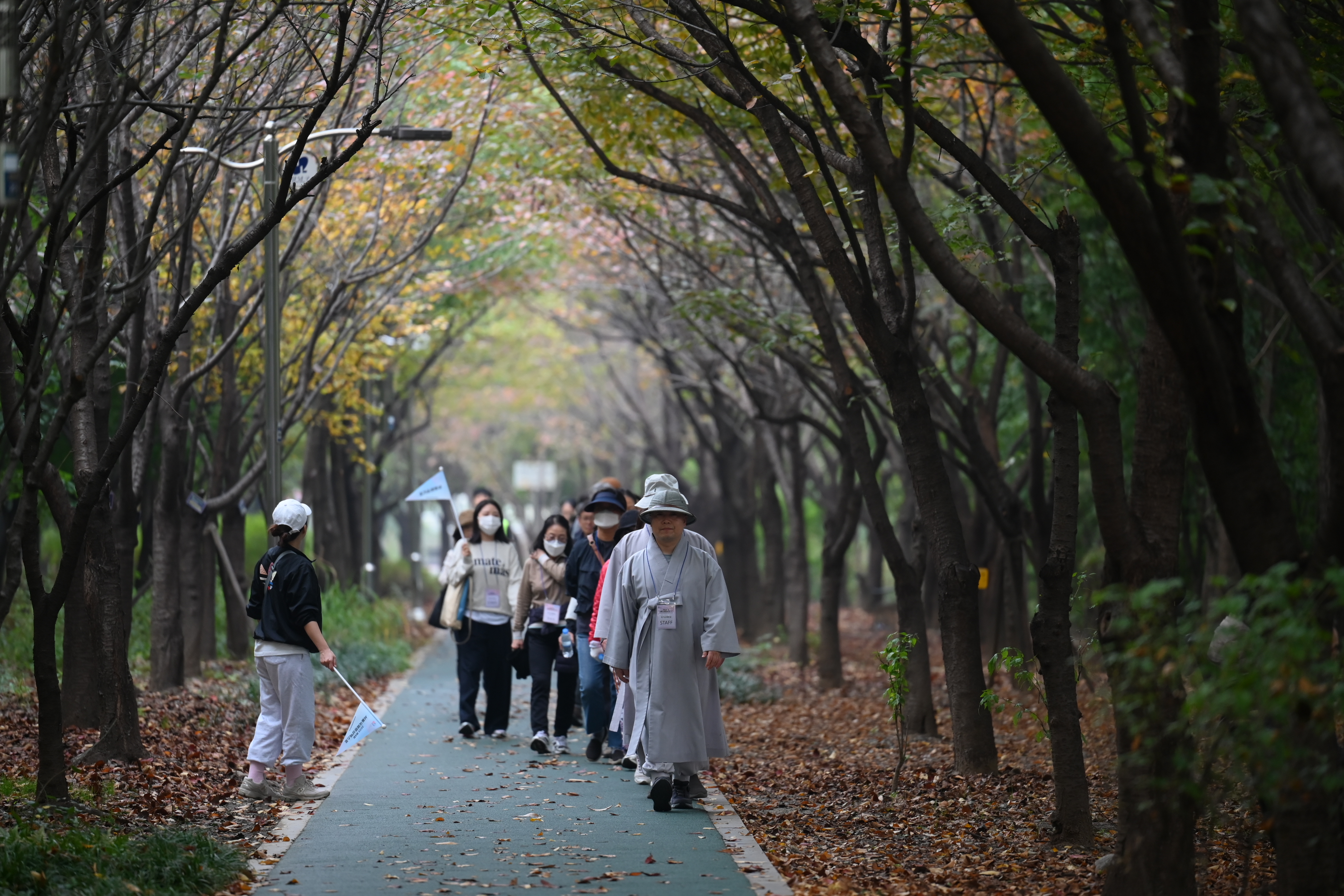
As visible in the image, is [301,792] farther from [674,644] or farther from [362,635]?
[362,635]

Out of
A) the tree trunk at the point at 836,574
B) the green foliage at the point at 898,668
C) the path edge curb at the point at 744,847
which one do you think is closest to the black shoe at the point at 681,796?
the path edge curb at the point at 744,847

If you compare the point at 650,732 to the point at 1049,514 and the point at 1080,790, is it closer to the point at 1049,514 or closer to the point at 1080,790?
the point at 1080,790

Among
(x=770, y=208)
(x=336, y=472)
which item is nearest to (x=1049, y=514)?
(x=770, y=208)

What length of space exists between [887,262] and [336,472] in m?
18.8

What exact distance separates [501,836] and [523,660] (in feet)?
14.0

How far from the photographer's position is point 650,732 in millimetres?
8602

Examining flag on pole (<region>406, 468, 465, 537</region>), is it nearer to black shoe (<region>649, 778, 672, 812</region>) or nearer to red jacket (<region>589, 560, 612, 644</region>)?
red jacket (<region>589, 560, 612, 644</region>)

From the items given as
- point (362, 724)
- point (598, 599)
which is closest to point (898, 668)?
point (598, 599)

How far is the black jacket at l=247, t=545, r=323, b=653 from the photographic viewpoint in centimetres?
876

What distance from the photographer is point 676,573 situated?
349 inches

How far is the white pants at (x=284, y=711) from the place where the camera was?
8.76m

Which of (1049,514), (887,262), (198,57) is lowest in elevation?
(1049,514)

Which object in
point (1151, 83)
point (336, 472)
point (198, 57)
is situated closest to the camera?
point (1151, 83)

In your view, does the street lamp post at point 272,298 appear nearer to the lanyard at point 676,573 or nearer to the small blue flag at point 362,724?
the small blue flag at point 362,724
